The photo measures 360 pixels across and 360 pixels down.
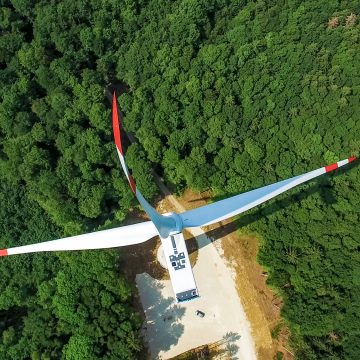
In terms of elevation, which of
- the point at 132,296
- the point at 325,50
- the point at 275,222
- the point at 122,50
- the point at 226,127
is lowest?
the point at 132,296

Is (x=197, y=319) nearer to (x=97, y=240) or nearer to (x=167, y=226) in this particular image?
(x=167, y=226)

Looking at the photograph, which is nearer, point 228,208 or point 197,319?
point 228,208

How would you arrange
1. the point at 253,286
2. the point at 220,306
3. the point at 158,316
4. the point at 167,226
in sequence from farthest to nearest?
the point at 253,286 → the point at 220,306 → the point at 158,316 → the point at 167,226

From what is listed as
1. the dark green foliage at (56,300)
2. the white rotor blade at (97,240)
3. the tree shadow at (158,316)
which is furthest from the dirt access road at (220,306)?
the white rotor blade at (97,240)

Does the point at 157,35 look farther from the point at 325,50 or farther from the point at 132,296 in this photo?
the point at 132,296

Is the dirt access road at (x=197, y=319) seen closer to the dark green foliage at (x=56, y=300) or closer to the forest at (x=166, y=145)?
the forest at (x=166, y=145)

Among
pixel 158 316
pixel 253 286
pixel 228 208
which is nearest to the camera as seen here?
pixel 228 208

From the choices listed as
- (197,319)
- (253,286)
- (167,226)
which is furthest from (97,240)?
(253,286)

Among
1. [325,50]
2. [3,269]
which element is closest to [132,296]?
[3,269]
